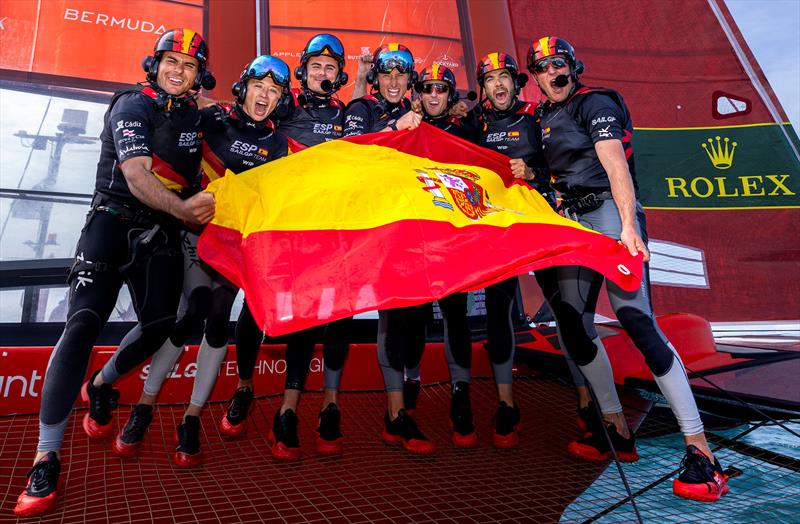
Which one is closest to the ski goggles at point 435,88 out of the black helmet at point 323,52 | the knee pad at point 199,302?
the black helmet at point 323,52

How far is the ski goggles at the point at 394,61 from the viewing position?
297 cm

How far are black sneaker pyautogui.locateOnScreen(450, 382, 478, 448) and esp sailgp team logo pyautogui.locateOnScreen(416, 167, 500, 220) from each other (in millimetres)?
970

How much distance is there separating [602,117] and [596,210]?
406 mm

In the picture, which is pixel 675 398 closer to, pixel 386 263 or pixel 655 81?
pixel 386 263

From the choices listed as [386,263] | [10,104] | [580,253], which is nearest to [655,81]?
[580,253]

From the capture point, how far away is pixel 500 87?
9.48ft

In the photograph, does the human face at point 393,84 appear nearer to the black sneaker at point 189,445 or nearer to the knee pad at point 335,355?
the knee pad at point 335,355

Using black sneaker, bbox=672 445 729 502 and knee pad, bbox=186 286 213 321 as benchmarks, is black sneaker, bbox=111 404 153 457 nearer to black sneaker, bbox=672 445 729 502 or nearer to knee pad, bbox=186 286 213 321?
knee pad, bbox=186 286 213 321

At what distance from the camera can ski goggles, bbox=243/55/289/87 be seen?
2.54 meters

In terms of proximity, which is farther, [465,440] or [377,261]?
[465,440]

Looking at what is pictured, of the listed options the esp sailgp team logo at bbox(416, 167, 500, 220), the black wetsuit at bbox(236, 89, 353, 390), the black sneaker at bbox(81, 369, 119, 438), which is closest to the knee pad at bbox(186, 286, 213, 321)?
the black wetsuit at bbox(236, 89, 353, 390)

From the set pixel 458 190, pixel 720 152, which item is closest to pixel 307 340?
pixel 458 190

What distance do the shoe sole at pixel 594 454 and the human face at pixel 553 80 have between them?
5.38 feet

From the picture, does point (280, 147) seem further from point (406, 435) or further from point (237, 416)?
point (406, 435)
